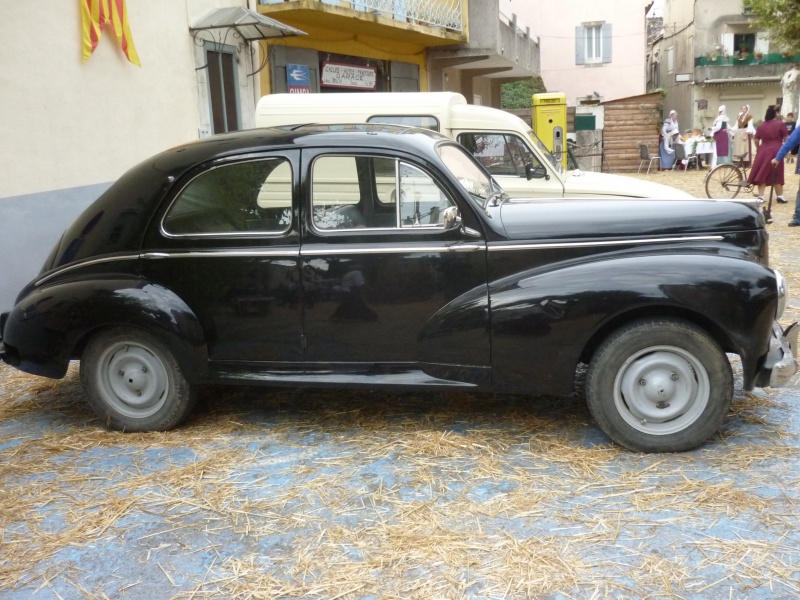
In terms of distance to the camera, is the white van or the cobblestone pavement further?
the white van

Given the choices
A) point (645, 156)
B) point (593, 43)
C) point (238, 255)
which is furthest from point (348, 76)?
point (593, 43)

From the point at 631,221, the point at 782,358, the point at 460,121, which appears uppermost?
the point at 460,121

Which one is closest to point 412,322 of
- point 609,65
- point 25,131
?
point 25,131

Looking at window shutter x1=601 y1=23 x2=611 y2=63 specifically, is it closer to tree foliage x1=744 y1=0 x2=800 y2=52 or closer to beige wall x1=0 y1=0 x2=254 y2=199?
tree foliage x1=744 y1=0 x2=800 y2=52

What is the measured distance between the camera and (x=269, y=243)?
14.8 ft

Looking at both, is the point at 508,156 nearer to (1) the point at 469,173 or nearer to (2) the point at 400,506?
(1) the point at 469,173

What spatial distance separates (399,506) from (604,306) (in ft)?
4.68

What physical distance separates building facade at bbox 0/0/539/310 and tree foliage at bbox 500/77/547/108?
16983 millimetres

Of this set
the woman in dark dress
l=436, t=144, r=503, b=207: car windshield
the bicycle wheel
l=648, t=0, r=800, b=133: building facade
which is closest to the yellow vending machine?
the bicycle wheel

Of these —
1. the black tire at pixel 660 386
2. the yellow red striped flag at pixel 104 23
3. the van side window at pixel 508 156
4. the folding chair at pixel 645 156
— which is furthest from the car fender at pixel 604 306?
the folding chair at pixel 645 156

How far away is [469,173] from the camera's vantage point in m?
4.93

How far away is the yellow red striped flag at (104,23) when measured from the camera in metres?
8.62

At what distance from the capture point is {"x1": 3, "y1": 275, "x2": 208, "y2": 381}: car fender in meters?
4.53

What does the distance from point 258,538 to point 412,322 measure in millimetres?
1449
